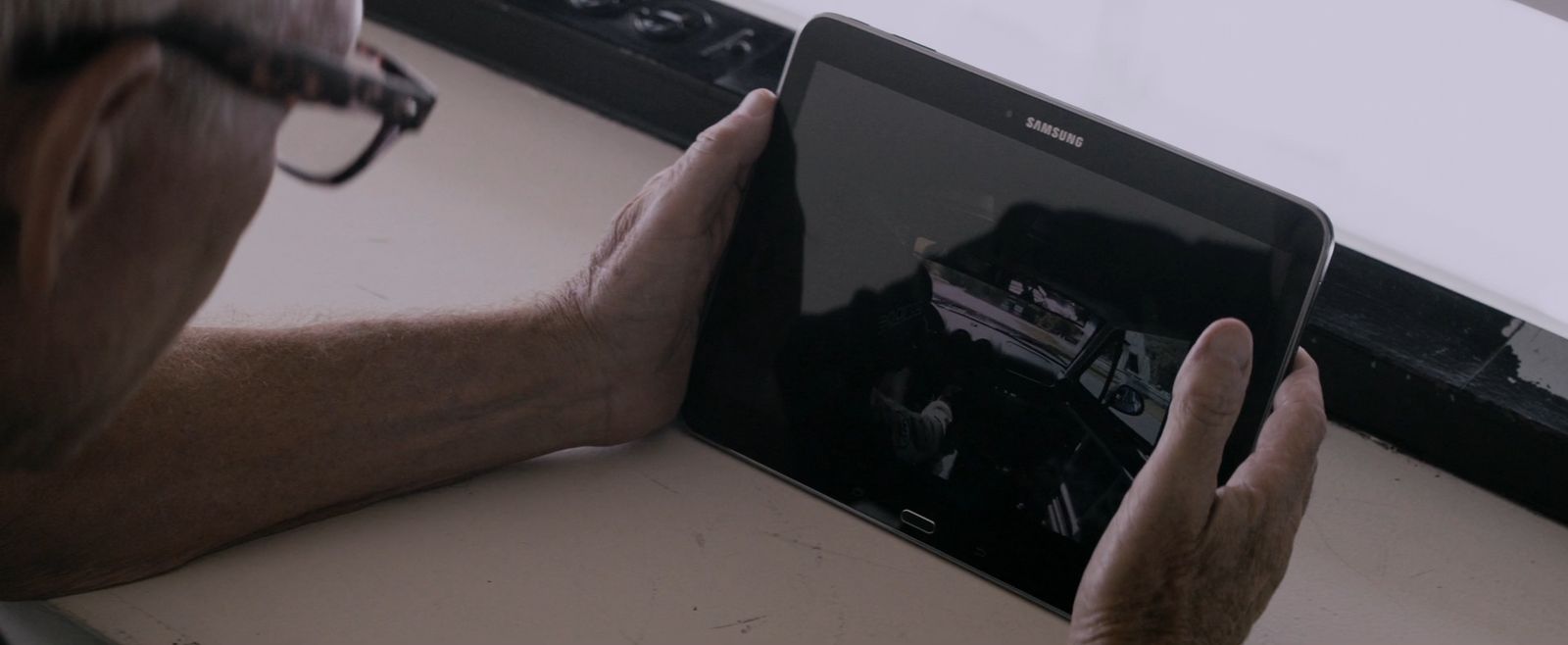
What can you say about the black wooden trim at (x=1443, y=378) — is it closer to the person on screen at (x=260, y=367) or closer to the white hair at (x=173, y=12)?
the person on screen at (x=260, y=367)

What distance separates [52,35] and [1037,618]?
665mm

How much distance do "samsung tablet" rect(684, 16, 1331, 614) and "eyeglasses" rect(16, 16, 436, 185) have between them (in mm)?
308

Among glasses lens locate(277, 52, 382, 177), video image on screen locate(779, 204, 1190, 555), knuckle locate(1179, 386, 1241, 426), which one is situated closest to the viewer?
knuckle locate(1179, 386, 1241, 426)

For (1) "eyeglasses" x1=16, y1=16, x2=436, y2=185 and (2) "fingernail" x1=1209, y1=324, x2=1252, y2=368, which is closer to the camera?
(1) "eyeglasses" x1=16, y1=16, x2=436, y2=185

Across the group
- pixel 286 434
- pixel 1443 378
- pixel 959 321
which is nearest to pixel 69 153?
pixel 286 434

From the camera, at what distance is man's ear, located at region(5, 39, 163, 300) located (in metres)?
0.50

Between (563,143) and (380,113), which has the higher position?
(380,113)

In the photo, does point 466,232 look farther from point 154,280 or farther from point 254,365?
point 154,280

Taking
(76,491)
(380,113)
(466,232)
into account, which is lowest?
(76,491)

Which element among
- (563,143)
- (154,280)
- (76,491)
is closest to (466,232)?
(563,143)

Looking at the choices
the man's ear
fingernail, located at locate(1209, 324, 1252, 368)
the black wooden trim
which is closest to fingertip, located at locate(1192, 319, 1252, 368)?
fingernail, located at locate(1209, 324, 1252, 368)

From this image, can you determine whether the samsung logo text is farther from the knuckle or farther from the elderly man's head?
the elderly man's head

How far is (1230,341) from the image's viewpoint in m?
0.76

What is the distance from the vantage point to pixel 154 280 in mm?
620
